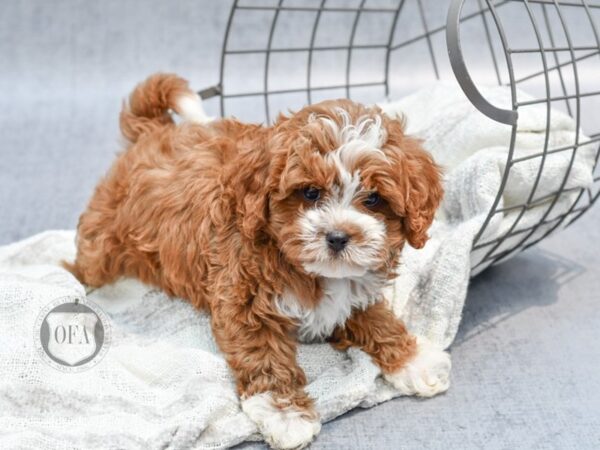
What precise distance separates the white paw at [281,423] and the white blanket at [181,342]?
1.6 inches

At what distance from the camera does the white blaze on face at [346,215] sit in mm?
2084

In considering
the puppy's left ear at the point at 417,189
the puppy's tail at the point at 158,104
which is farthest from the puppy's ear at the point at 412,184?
the puppy's tail at the point at 158,104

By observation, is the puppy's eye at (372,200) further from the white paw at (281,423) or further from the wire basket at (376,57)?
the wire basket at (376,57)

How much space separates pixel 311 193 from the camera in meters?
2.13

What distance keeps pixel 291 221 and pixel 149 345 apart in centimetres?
81

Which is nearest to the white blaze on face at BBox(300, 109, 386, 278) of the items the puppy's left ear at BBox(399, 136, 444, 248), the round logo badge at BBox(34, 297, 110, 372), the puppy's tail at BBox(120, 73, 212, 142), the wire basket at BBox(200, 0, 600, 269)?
the puppy's left ear at BBox(399, 136, 444, 248)

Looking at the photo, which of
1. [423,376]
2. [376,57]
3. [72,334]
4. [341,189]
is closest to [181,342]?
[72,334]

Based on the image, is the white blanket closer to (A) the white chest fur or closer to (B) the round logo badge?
(B) the round logo badge

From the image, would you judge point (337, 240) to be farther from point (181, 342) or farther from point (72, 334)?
point (72, 334)

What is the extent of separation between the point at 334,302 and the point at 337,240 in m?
0.40

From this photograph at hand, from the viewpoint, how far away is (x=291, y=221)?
2168 millimetres

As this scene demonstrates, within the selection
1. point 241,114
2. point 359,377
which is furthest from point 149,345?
point 241,114

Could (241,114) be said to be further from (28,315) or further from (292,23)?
(28,315)

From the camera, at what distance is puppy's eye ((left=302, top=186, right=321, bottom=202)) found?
2.12 m
